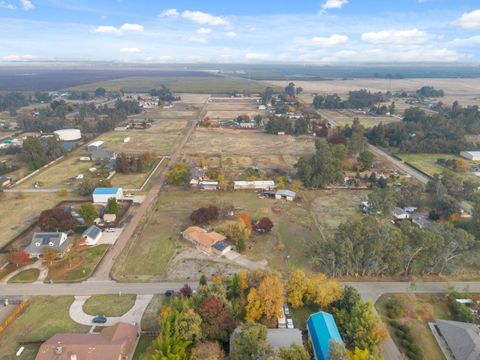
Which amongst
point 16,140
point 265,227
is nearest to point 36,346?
point 265,227

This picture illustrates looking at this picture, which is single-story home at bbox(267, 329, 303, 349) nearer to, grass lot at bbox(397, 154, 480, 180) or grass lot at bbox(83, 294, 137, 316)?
grass lot at bbox(83, 294, 137, 316)

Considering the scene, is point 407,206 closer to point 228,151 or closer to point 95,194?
point 228,151

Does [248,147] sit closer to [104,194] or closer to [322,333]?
[104,194]

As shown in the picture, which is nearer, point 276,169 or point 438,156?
point 276,169

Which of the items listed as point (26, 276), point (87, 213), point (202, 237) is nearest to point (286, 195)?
point (202, 237)

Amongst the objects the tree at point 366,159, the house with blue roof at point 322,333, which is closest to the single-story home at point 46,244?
the house with blue roof at point 322,333

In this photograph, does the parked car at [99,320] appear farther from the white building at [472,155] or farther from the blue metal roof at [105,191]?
the white building at [472,155]
